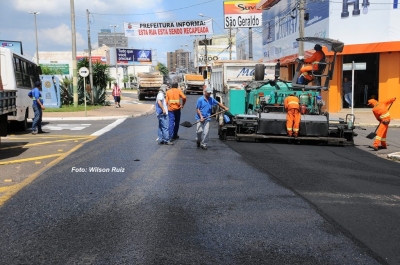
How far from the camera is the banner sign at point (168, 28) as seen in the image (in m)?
43.3

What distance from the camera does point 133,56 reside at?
10712 centimetres

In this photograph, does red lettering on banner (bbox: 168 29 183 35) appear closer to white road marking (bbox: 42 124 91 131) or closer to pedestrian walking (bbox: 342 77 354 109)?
pedestrian walking (bbox: 342 77 354 109)

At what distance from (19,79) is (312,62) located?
10225 mm

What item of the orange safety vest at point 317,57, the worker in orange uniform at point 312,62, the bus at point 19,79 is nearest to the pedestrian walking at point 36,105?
the bus at point 19,79

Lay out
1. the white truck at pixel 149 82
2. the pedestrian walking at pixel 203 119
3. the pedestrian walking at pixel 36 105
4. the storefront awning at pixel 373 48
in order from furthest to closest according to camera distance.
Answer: the white truck at pixel 149 82 < the storefront awning at pixel 373 48 < the pedestrian walking at pixel 36 105 < the pedestrian walking at pixel 203 119

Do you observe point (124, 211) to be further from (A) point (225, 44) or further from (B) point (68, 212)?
(A) point (225, 44)

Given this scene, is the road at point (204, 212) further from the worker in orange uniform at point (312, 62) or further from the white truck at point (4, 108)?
the worker in orange uniform at point (312, 62)

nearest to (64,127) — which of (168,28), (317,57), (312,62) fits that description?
(312,62)

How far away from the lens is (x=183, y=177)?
8.84m

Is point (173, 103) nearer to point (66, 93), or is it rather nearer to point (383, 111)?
point (383, 111)

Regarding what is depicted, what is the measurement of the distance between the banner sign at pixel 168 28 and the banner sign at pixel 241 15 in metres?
9.08

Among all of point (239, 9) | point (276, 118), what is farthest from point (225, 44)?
point (276, 118)

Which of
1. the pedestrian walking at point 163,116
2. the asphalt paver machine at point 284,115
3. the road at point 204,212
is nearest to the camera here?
the road at point 204,212

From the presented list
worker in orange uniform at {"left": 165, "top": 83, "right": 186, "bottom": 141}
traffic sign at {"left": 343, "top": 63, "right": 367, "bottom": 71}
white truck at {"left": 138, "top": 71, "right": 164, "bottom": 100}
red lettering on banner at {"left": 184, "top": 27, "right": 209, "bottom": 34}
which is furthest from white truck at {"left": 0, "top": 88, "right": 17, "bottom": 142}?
red lettering on banner at {"left": 184, "top": 27, "right": 209, "bottom": 34}
